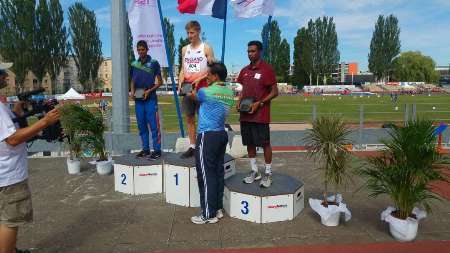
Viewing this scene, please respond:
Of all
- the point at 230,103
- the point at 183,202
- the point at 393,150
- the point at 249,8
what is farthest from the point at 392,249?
the point at 249,8

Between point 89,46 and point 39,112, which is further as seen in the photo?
point 89,46

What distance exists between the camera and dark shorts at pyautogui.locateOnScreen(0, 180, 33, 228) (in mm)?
2881

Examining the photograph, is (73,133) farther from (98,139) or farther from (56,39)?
(56,39)

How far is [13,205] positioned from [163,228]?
1.82m

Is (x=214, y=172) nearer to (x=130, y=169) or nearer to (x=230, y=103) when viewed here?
(x=230, y=103)

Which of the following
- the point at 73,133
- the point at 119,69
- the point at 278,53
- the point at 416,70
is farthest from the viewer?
the point at 416,70

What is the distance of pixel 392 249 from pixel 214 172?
2.06 metres

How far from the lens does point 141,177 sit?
5770 millimetres

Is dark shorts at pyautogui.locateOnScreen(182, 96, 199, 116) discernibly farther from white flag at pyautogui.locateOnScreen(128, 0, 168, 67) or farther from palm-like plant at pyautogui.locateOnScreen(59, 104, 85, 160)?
palm-like plant at pyautogui.locateOnScreen(59, 104, 85, 160)

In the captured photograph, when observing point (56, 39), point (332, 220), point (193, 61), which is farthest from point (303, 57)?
point (332, 220)

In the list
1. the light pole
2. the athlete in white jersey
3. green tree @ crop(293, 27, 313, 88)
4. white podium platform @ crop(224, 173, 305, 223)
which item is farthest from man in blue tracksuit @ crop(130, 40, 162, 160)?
green tree @ crop(293, 27, 313, 88)

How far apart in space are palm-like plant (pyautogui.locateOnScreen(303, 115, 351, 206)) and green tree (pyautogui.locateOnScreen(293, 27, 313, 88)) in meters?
77.3

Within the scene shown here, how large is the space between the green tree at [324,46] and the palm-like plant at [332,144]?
77.9 meters

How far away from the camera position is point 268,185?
15.4ft
